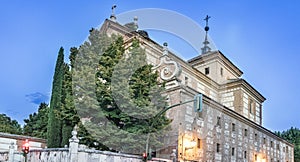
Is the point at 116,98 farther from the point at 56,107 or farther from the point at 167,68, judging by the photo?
the point at 167,68

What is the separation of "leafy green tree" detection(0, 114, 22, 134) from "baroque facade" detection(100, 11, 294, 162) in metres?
14.7

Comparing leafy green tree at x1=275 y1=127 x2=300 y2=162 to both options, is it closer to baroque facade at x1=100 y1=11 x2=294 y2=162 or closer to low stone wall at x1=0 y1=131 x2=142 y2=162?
baroque facade at x1=100 y1=11 x2=294 y2=162

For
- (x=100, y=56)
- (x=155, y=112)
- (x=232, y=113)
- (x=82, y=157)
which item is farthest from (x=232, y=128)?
(x=82, y=157)

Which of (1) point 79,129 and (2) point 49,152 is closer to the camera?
(2) point 49,152

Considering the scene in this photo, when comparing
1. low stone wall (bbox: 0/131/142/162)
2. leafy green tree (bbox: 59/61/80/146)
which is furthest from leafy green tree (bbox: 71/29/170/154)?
low stone wall (bbox: 0/131/142/162)

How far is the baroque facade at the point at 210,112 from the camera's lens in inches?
800

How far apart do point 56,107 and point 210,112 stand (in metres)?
10.00

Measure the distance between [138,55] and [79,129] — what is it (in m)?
5.01

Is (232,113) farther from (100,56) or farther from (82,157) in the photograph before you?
(82,157)

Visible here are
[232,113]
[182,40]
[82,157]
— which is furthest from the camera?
[232,113]

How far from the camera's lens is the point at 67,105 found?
17.7 metres

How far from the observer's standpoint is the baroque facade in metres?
20.3

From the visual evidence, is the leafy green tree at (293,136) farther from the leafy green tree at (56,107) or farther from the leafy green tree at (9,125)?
the leafy green tree at (56,107)

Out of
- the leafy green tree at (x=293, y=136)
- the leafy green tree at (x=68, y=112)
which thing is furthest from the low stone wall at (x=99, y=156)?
the leafy green tree at (x=293, y=136)
